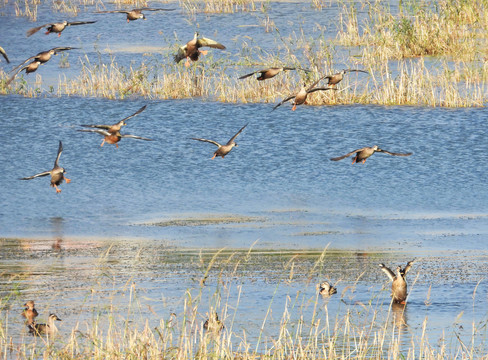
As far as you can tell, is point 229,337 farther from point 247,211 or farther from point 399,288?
point 247,211

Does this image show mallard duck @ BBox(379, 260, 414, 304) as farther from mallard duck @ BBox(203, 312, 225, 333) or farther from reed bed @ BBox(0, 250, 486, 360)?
mallard duck @ BBox(203, 312, 225, 333)

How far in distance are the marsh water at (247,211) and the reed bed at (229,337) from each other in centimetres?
9

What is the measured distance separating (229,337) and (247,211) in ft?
27.1

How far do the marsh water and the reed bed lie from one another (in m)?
0.09

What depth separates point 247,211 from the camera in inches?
629

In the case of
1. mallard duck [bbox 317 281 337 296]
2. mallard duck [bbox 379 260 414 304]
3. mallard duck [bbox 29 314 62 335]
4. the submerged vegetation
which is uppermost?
mallard duck [bbox 29 314 62 335]

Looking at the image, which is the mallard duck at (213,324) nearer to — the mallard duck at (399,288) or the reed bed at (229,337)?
the reed bed at (229,337)

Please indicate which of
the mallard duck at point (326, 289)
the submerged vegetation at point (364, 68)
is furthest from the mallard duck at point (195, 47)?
the submerged vegetation at point (364, 68)

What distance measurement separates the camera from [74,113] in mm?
23812

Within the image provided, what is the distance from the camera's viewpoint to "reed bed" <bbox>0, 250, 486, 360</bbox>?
774cm

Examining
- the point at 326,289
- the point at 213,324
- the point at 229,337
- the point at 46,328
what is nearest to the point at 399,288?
the point at 326,289

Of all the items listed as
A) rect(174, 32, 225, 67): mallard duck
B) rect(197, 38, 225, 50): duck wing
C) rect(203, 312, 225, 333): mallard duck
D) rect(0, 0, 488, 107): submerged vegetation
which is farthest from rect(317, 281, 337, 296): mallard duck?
rect(0, 0, 488, 107): submerged vegetation

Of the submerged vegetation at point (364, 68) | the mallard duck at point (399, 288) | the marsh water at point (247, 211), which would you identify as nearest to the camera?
the mallard duck at point (399, 288)

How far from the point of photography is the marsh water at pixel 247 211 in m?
10.5
